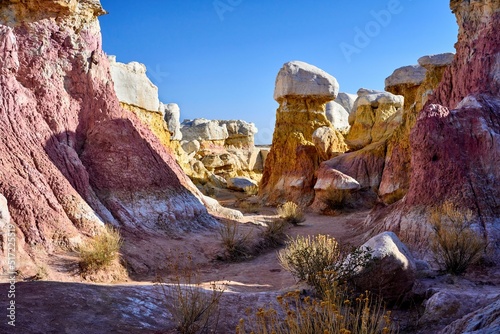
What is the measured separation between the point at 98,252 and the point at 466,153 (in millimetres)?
7680

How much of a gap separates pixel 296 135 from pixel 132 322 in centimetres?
1840

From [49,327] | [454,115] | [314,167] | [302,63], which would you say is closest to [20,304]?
[49,327]

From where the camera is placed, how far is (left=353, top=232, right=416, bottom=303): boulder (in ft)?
17.4

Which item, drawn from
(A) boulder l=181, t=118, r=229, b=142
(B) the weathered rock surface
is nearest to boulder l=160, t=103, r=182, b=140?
(A) boulder l=181, t=118, r=229, b=142

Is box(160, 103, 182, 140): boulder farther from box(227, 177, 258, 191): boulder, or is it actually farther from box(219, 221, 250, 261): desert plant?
box(219, 221, 250, 261): desert plant

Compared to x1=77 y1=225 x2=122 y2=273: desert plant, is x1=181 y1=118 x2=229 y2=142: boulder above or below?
above

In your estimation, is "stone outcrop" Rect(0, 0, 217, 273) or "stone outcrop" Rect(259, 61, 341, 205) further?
"stone outcrop" Rect(259, 61, 341, 205)

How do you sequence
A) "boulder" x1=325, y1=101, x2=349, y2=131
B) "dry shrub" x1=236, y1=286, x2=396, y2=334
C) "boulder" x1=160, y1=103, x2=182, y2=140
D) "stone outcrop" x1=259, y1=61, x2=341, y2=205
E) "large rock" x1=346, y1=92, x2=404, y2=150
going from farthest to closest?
"boulder" x1=325, y1=101, x2=349, y2=131
"boulder" x1=160, y1=103, x2=182, y2=140
"large rock" x1=346, y1=92, x2=404, y2=150
"stone outcrop" x1=259, y1=61, x2=341, y2=205
"dry shrub" x1=236, y1=286, x2=396, y2=334

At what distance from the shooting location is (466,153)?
8.73 m

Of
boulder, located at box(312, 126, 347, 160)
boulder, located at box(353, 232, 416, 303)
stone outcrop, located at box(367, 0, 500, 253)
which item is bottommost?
boulder, located at box(353, 232, 416, 303)

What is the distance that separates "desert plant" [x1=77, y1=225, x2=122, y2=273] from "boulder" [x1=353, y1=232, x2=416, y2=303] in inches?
160

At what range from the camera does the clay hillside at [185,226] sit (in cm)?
429

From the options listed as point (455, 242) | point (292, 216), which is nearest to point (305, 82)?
point (292, 216)

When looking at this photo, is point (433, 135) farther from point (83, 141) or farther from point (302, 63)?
point (302, 63)
